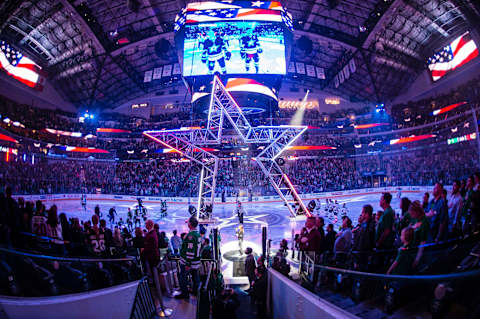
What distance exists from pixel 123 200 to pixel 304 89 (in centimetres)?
3135

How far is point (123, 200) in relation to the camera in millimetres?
26672

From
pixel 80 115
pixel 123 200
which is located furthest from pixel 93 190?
pixel 80 115

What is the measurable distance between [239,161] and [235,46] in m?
19.2

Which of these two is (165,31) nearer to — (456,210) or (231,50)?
(231,50)

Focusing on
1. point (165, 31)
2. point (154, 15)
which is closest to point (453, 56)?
point (165, 31)

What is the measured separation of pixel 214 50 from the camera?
14.4 m

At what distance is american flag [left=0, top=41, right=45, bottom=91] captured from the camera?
72.7ft

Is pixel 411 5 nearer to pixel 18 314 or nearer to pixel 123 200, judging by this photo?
pixel 18 314

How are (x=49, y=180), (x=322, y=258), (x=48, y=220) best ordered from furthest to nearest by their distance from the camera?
(x=49, y=180)
(x=48, y=220)
(x=322, y=258)

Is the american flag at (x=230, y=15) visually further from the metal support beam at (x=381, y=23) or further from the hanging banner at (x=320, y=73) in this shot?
the hanging banner at (x=320, y=73)

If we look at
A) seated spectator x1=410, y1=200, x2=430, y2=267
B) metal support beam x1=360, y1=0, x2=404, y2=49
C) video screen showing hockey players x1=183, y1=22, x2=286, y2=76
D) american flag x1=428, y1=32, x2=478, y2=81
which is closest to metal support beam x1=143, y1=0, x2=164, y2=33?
video screen showing hockey players x1=183, y1=22, x2=286, y2=76

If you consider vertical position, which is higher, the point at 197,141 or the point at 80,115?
the point at 80,115

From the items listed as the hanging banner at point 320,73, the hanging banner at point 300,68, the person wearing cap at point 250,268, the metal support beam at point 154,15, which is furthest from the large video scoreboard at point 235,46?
the hanging banner at point 320,73

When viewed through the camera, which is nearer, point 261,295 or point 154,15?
point 261,295
